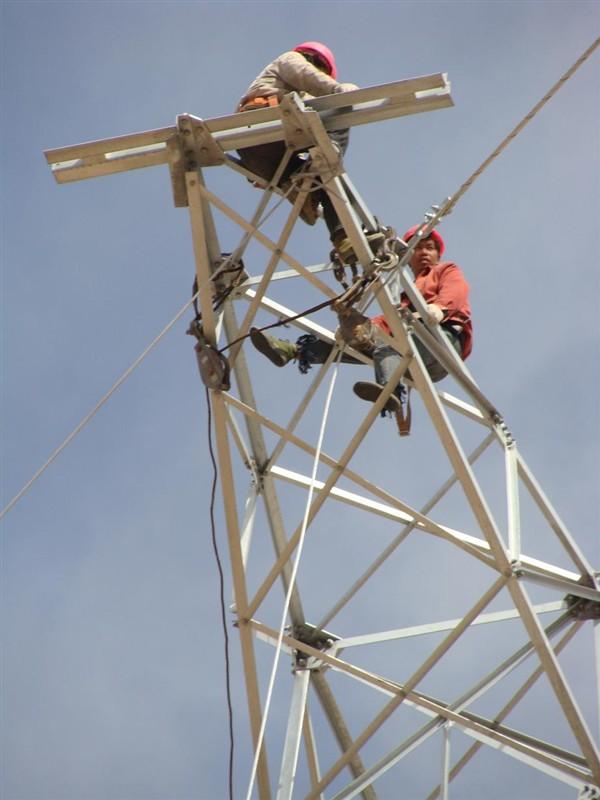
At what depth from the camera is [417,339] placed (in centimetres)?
1436

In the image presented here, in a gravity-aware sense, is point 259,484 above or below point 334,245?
below

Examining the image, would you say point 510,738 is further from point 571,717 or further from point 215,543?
point 215,543

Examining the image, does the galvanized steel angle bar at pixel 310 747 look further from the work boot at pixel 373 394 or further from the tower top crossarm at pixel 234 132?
the tower top crossarm at pixel 234 132

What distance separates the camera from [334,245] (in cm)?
1315

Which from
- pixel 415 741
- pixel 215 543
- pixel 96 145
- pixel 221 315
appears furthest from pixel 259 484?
pixel 96 145

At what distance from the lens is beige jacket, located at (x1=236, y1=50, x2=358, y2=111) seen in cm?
1315

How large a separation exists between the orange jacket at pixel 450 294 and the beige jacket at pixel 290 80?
7.64ft

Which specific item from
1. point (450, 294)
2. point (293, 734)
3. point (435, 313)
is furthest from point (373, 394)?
point (293, 734)

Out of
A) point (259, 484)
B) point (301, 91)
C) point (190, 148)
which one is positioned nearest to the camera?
point (190, 148)

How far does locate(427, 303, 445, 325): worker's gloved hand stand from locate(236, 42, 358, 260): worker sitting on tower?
1033 mm

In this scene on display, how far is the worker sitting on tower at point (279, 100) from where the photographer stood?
12.8m

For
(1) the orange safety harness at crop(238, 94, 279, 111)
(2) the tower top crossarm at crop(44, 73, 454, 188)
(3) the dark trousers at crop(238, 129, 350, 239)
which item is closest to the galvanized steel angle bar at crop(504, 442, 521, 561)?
(3) the dark trousers at crop(238, 129, 350, 239)

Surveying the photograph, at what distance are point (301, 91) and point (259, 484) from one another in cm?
380

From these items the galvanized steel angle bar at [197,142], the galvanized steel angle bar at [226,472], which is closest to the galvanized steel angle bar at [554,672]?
the galvanized steel angle bar at [226,472]
